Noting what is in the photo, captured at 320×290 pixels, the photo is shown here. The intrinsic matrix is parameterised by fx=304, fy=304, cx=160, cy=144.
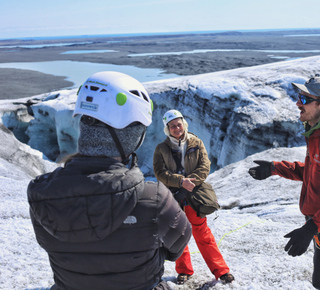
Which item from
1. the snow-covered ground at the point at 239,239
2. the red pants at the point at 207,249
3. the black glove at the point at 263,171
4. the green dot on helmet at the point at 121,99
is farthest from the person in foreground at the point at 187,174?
the green dot on helmet at the point at 121,99

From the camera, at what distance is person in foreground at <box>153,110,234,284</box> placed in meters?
2.63

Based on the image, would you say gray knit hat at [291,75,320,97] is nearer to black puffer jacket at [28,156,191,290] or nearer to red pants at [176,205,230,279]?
red pants at [176,205,230,279]

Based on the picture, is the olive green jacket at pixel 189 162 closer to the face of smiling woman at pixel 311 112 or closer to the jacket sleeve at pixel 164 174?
the jacket sleeve at pixel 164 174

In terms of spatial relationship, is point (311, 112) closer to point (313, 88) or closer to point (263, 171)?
point (313, 88)

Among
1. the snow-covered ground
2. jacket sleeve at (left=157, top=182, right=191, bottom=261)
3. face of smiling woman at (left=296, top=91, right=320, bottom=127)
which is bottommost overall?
the snow-covered ground

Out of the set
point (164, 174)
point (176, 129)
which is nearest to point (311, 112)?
point (176, 129)

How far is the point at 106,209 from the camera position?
1189 millimetres

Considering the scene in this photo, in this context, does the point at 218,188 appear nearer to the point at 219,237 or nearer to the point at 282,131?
the point at 219,237

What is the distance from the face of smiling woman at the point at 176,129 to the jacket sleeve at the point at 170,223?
4.89 ft

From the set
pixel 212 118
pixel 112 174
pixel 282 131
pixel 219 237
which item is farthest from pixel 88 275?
pixel 212 118

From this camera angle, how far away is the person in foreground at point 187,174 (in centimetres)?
263

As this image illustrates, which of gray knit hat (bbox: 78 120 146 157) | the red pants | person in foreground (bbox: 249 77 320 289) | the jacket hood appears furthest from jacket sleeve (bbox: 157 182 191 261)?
the red pants

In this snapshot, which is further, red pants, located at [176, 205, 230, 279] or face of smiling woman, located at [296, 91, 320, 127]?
red pants, located at [176, 205, 230, 279]

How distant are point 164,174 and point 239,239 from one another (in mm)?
1557
